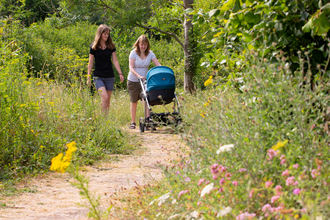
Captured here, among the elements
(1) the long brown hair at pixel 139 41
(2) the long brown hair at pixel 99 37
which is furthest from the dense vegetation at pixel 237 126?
(1) the long brown hair at pixel 139 41

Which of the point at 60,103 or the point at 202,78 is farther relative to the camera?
the point at 202,78

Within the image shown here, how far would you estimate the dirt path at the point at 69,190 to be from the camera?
276 cm

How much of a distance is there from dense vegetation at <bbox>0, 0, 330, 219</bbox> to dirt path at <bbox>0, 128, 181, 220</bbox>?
26cm

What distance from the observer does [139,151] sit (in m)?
5.24

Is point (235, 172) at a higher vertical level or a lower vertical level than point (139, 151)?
higher

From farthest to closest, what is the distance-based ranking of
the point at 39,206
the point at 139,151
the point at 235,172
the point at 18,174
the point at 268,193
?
the point at 139,151 < the point at 18,174 < the point at 39,206 < the point at 235,172 < the point at 268,193

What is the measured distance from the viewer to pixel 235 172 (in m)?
2.05

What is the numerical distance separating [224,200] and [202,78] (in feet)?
42.3

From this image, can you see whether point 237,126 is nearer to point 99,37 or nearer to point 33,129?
point 33,129

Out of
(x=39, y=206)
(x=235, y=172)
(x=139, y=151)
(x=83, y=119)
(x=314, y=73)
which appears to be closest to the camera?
(x=235, y=172)

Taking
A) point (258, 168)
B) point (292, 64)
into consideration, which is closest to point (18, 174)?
point (258, 168)

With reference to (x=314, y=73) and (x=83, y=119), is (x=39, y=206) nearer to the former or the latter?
(x=83, y=119)

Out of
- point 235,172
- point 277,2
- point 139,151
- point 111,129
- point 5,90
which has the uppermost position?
point 277,2

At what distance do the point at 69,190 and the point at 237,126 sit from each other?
1.91 meters
